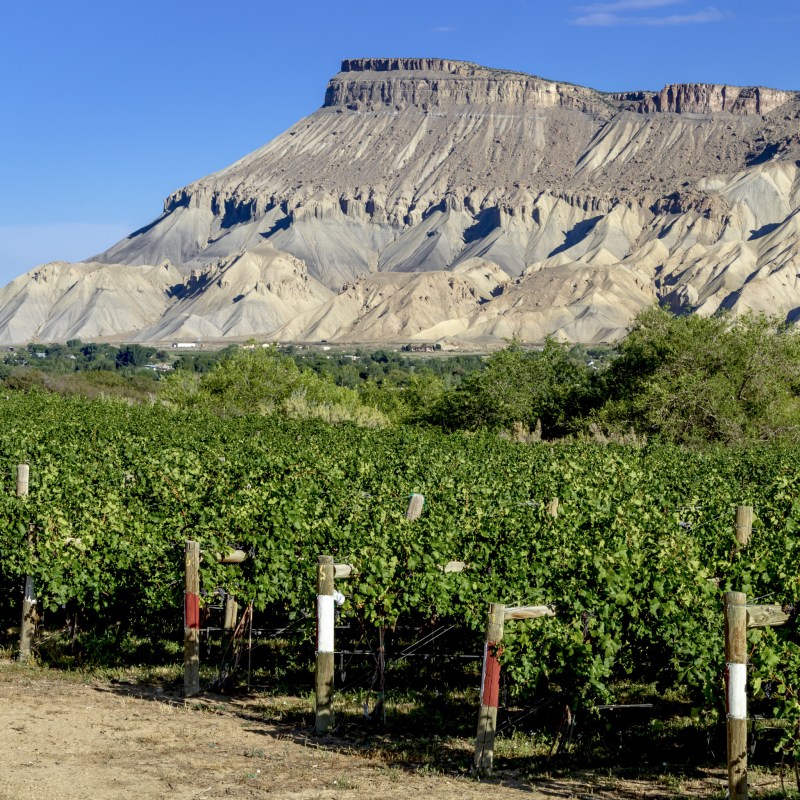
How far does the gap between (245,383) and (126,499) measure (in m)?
38.6

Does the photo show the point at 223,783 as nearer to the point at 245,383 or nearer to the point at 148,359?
the point at 245,383

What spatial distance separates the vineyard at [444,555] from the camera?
9227mm

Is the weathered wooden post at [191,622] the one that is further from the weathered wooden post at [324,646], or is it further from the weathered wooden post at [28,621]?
the weathered wooden post at [28,621]

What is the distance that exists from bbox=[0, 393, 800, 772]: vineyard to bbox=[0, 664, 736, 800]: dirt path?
3.71 ft

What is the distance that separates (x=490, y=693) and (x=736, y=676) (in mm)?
2025

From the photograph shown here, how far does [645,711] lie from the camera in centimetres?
1070

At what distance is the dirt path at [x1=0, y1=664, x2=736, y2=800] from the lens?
8.30 m

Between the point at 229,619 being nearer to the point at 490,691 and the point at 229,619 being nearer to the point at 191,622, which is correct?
the point at 191,622

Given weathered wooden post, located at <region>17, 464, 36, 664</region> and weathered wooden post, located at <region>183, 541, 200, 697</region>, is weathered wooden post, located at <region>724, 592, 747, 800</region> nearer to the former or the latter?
weathered wooden post, located at <region>183, 541, 200, 697</region>

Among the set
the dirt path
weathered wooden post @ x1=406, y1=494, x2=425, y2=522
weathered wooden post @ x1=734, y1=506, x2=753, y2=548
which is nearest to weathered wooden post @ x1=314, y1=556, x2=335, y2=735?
the dirt path

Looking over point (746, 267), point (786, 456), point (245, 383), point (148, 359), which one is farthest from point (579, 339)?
point (786, 456)

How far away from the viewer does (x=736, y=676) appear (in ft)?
26.1

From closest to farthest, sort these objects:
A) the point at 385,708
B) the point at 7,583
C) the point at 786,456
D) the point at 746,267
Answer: the point at 385,708
the point at 7,583
the point at 786,456
the point at 746,267

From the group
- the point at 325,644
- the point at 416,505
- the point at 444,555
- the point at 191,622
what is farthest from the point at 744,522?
the point at 191,622
